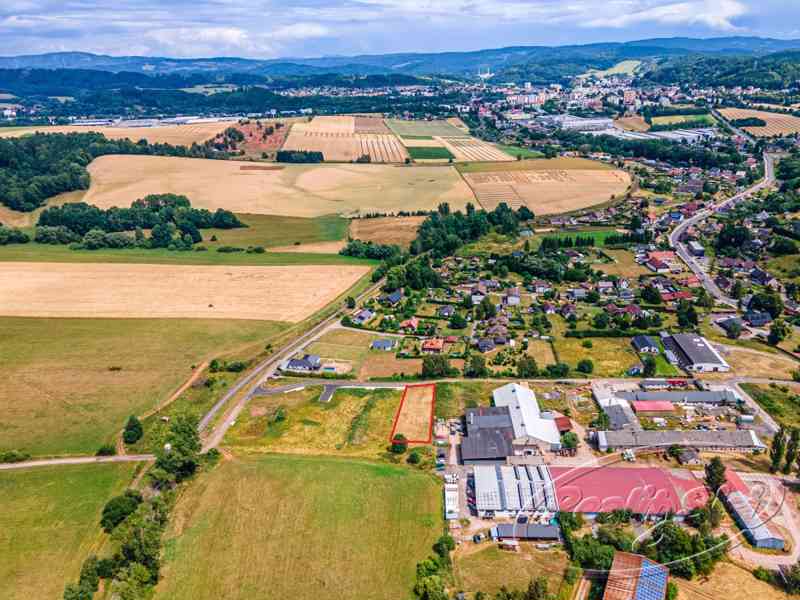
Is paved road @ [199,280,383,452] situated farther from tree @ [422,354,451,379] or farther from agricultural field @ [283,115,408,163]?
agricultural field @ [283,115,408,163]

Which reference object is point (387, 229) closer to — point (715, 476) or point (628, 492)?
point (628, 492)

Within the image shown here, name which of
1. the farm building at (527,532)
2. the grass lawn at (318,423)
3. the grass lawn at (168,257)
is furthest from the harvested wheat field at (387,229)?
the farm building at (527,532)

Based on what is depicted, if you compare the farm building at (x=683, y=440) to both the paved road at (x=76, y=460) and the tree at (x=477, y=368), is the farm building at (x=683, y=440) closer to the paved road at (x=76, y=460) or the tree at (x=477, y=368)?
the tree at (x=477, y=368)

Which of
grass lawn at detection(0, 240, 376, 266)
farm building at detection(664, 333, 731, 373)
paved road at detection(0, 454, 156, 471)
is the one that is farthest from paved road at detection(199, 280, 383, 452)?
farm building at detection(664, 333, 731, 373)

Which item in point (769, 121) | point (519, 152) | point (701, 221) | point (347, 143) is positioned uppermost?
Result: point (769, 121)

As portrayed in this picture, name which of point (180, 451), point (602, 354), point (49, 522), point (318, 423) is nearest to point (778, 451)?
point (602, 354)
